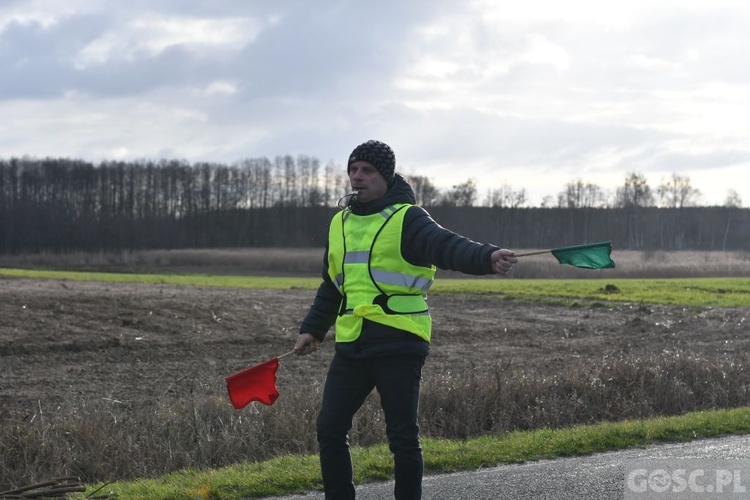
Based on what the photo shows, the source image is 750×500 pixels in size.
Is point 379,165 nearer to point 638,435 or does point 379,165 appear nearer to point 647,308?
point 638,435

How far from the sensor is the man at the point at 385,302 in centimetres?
550

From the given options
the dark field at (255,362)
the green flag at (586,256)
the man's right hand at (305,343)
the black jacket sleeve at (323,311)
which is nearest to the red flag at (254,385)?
the man's right hand at (305,343)

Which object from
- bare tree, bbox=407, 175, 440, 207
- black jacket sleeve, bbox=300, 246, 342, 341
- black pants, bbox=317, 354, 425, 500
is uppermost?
bare tree, bbox=407, 175, 440, 207

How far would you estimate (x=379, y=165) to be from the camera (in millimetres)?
5777

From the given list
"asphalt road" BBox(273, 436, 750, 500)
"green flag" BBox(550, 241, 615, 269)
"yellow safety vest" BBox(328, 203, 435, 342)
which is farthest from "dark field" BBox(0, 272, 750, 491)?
"green flag" BBox(550, 241, 615, 269)

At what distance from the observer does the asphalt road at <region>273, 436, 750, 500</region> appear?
255 inches

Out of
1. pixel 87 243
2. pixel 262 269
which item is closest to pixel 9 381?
pixel 262 269

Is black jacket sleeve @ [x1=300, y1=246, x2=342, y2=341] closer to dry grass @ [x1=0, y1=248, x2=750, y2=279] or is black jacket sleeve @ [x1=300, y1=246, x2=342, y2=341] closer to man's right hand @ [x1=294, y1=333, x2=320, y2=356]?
man's right hand @ [x1=294, y1=333, x2=320, y2=356]

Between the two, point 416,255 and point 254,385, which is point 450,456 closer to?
point 254,385

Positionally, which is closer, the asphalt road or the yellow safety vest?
the yellow safety vest

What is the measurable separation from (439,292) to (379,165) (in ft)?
114

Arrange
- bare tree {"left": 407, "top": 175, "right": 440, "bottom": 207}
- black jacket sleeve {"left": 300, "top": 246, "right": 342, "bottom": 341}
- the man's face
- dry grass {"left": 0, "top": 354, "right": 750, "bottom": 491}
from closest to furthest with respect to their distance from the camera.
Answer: the man's face → black jacket sleeve {"left": 300, "top": 246, "right": 342, "bottom": 341} → dry grass {"left": 0, "top": 354, "right": 750, "bottom": 491} → bare tree {"left": 407, "top": 175, "right": 440, "bottom": 207}

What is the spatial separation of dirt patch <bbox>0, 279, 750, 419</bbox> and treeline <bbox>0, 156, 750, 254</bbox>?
7289 cm

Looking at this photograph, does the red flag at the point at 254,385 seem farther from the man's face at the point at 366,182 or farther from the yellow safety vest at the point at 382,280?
the man's face at the point at 366,182
